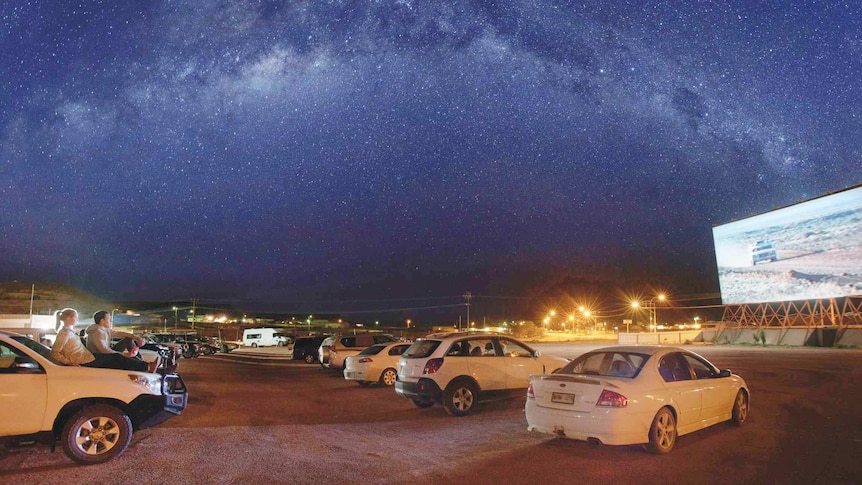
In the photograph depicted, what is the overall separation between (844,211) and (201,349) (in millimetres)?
43248

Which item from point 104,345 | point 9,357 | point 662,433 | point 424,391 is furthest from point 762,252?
point 9,357

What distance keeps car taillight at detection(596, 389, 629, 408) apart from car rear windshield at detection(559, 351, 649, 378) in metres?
0.66

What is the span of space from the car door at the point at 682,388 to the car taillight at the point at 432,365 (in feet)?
14.6

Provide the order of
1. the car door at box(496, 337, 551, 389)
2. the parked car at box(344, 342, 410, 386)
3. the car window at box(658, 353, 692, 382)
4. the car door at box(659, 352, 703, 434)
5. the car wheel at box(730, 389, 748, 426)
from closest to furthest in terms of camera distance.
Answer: the car door at box(659, 352, 703, 434), the car window at box(658, 353, 692, 382), the car wheel at box(730, 389, 748, 426), the car door at box(496, 337, 551, 389), the parked car at box(344, 342, 410, 386)

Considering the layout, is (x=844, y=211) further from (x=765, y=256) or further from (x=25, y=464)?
(x=25, y=464)

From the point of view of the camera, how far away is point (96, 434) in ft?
23.6

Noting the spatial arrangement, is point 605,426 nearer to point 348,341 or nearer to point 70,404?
point 70,404

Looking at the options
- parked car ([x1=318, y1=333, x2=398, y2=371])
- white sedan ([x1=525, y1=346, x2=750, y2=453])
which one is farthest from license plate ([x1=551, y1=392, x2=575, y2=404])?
parked car ([x1=318, y1=333, x2=398, y2=371])

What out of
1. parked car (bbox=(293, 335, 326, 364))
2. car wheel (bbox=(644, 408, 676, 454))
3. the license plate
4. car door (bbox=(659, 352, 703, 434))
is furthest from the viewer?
parked car (bbox=(293, 335, 326, 364))

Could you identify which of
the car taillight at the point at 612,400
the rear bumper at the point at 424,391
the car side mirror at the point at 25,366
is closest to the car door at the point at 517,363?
the rear bumper at the point at 424,391

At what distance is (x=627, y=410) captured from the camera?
7445 mm

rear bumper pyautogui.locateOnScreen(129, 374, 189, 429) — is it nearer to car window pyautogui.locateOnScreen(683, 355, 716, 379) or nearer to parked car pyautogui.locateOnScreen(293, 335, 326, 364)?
car window pyautogui.locateOnScreen(683, 355, 716, 379)

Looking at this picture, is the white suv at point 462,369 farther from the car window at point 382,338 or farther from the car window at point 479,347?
the car window at point 382,338

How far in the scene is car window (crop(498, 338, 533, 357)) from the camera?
12.4m
